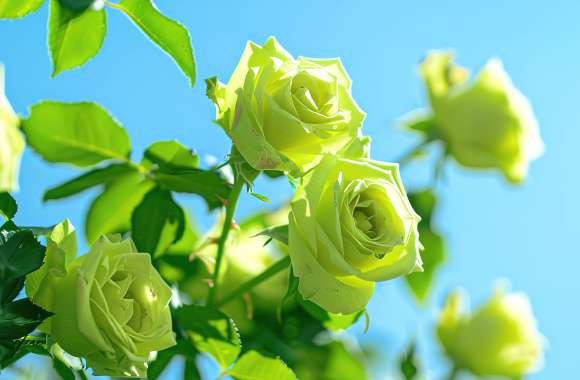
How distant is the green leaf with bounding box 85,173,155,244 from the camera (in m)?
1.05

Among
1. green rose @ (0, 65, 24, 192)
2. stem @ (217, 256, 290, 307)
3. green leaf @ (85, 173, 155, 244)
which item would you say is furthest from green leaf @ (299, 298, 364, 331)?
green rose @ (0, 65, 24, 192)

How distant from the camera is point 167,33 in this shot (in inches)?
32.0

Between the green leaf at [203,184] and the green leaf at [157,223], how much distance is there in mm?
46

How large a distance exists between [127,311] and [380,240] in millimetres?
283

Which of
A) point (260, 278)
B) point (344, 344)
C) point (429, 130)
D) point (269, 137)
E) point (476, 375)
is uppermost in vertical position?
point (269, 137)

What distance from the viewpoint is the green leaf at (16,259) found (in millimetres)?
661

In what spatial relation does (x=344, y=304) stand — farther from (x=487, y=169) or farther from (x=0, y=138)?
(x=487, y=169)

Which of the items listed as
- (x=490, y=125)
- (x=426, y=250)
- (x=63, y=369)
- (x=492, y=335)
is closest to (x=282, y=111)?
(x=63, y=369)

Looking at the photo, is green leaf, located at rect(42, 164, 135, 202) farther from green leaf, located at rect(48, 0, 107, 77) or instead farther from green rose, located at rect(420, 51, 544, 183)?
green rose, located at rect(420, 51, 544, 183)

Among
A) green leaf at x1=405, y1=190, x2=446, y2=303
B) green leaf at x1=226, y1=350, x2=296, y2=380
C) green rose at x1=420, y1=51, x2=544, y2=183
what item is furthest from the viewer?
green rose at x1=420, y1=51, x2=544, y2=183

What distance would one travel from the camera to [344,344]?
4.24 ft

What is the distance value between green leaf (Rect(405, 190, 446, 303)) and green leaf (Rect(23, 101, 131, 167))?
0.61 metres

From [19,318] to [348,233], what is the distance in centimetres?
34

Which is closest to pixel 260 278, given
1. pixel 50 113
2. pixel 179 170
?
pixel 179 170
